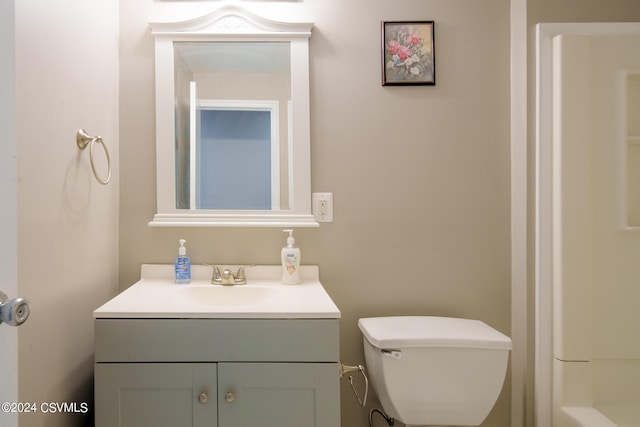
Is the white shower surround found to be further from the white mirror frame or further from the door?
the door

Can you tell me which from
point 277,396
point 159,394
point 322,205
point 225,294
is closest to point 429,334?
point 277,396

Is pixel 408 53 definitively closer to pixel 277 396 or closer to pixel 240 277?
pixel 240 277

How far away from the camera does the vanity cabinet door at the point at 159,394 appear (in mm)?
1067

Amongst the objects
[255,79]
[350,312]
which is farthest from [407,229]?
[255,79]

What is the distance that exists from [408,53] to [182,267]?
1251 mm

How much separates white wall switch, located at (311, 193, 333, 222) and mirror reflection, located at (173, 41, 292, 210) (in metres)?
0.12

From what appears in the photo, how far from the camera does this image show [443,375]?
119cm

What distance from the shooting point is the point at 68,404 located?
3.88ft

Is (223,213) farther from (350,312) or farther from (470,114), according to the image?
(470,114)

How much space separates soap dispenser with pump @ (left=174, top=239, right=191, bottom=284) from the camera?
1460 mm

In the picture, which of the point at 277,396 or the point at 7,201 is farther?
the point at 277,396

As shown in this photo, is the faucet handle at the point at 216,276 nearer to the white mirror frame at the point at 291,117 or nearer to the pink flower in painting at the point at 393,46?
the white mirror frame at the point at 291,117

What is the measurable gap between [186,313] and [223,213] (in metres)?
0.53

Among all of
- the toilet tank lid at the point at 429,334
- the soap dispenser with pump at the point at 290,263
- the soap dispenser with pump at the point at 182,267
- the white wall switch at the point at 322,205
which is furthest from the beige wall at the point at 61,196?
the toilet tank lid at the point at 429,334
